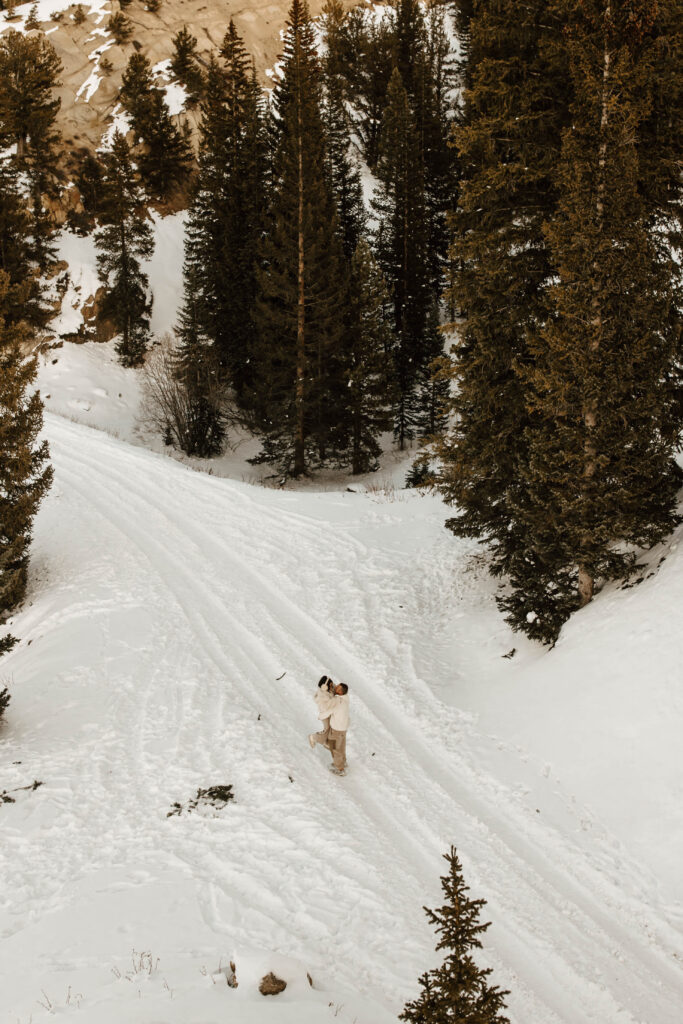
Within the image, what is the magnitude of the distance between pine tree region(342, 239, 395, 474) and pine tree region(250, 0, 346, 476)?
89 centimetres

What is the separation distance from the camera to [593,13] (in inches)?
420

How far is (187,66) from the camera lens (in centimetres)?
4934

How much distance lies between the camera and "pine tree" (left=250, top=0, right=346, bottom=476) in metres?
27.9

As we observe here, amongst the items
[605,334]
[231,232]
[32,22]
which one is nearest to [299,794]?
[605,334]

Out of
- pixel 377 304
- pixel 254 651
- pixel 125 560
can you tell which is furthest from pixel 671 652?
pixel 377 304

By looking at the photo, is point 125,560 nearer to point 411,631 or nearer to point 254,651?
point 254,651

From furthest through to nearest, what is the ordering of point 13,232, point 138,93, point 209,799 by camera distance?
point 138,93 → point 13,232 → point 209,799

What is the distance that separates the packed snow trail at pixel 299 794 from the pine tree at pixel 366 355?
1356 centimetres

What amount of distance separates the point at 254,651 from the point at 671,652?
7.51 metres

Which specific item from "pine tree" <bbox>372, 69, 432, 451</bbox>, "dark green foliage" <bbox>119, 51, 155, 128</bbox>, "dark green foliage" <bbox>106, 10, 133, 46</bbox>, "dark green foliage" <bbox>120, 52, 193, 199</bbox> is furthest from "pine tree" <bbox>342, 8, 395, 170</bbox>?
"dark green foliage" <bbox>106, 10, 133, 46</bbox>

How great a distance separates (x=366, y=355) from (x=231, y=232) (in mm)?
12212

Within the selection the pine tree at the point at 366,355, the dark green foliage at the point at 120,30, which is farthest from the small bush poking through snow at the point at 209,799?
the dark green foliage at the point at 120,30

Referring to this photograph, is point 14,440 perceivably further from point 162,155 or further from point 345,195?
point 162,155

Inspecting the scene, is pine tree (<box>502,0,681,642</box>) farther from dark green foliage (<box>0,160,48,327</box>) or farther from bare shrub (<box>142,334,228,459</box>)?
dark green foliage (<box>0,160,48,327</box>)
